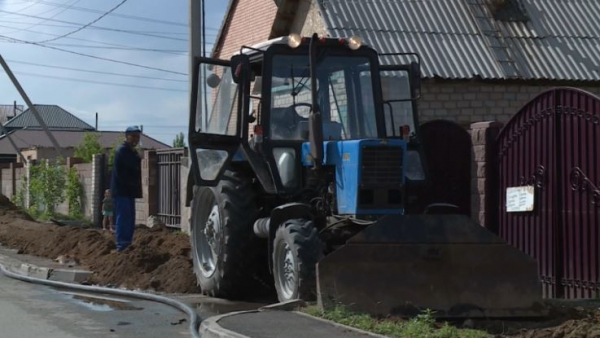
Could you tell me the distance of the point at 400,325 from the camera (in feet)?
26.2

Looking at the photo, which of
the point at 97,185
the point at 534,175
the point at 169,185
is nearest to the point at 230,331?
the point at 534,175

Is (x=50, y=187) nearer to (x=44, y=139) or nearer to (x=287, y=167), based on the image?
(x=287, y=167)

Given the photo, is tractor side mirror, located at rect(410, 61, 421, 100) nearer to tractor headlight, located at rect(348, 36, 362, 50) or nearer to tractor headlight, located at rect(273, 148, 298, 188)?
tractor headlight, located at rect(348, 36, 362, 50)

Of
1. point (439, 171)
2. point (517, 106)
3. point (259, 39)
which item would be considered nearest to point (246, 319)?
point (439, 171)

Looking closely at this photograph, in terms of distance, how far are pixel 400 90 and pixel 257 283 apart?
9.03 ft

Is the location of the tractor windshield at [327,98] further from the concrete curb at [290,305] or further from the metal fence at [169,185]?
the metal fence at [169,185]

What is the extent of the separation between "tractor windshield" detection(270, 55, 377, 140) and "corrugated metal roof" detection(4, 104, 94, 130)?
8528cm

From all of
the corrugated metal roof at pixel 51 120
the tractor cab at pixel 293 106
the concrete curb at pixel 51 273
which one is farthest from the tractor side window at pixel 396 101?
the corrugated metal roof at pixel 51 120

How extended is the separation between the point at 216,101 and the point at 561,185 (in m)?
4.01

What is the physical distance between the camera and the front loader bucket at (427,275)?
849 centimetres

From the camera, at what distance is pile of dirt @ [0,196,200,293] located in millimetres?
12008

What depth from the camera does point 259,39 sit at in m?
24.6

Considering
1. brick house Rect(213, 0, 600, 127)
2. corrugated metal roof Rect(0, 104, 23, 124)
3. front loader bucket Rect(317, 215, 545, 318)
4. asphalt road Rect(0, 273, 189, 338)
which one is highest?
corrugated metal roof Rect(0, 104, 23, 124)

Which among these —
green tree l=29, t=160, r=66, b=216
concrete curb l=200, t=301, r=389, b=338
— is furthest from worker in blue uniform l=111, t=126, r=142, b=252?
green tree l=29, t=160, r=66, b=216
